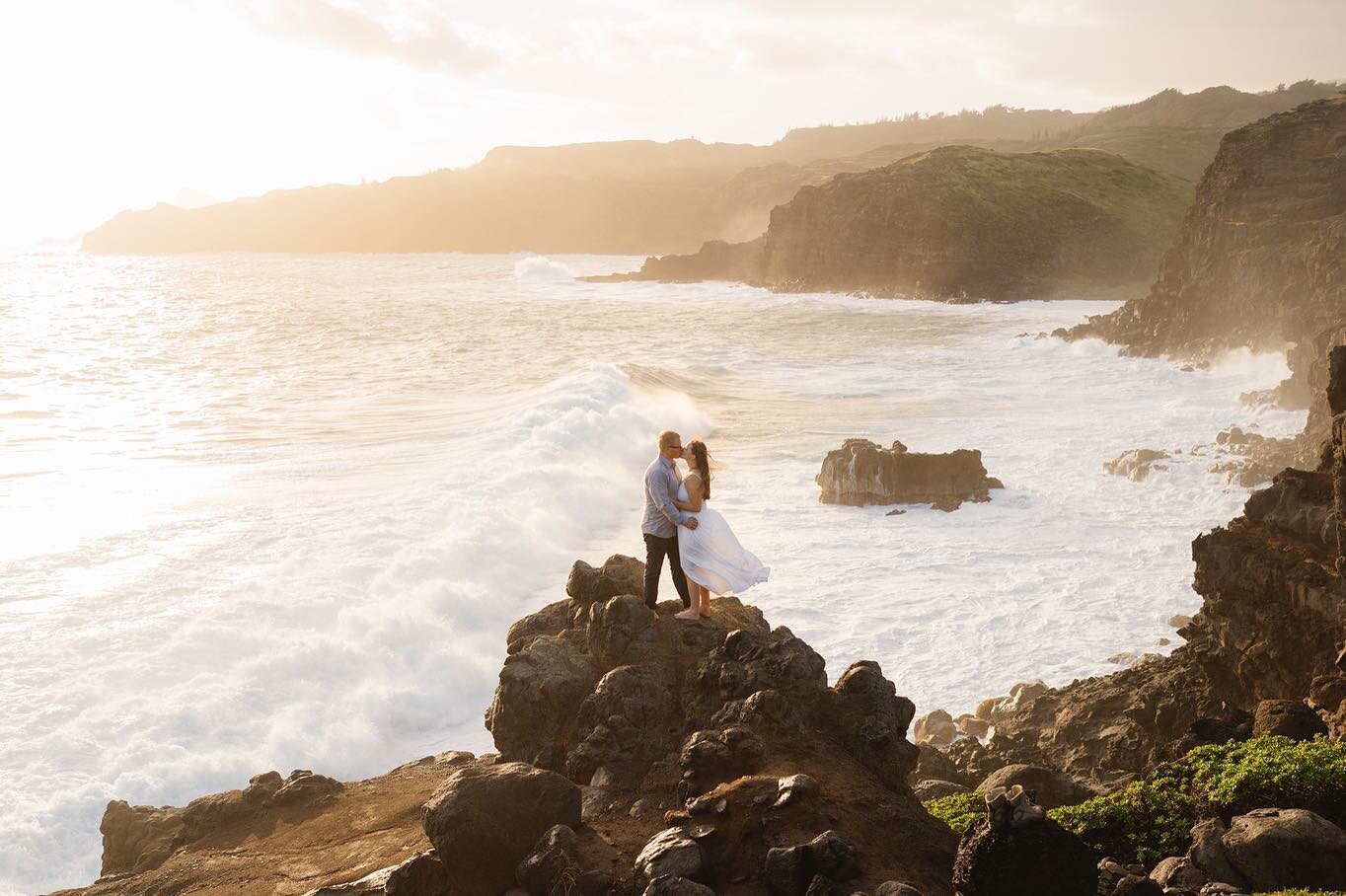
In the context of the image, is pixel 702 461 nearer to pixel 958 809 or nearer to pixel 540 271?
pixel 958 809

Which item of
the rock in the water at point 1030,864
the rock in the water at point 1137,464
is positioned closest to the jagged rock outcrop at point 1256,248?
the rock in the water at point 1137,464

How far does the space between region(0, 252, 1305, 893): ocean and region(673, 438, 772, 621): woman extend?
545cm

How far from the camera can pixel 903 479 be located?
2456 centimetres

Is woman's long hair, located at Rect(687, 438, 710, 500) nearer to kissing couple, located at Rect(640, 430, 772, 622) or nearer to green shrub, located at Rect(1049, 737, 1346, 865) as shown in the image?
kissing couple, located at Rect(640, 430, 772, 622)

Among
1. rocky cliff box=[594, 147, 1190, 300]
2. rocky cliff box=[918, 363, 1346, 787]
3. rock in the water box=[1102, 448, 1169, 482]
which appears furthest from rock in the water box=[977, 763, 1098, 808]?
rocky cliff box=[594, 147, 1190, 300]

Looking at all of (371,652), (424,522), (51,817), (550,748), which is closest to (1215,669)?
(550,748)

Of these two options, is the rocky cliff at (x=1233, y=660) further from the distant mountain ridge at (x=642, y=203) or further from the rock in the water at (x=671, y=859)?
the distant mountain ridge at (x=642, y=203)

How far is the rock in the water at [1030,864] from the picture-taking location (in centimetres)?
640

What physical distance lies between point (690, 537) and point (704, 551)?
0.66 ft

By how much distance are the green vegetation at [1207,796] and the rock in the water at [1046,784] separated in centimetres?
69

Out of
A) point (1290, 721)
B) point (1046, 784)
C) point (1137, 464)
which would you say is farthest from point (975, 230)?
point (1046, 784)

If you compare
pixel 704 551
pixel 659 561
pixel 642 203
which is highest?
pixel 642 203

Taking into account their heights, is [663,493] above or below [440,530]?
above

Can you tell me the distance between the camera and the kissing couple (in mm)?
10414
